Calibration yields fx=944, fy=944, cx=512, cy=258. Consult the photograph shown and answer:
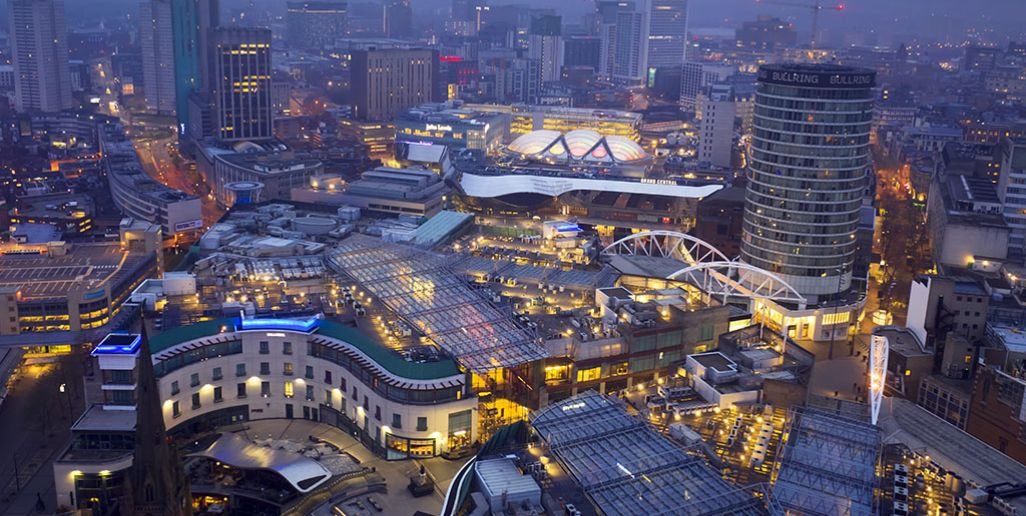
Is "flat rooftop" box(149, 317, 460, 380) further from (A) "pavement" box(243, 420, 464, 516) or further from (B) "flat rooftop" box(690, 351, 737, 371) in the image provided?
(B) "flat rooftop" box(690, 351, 737, 371)

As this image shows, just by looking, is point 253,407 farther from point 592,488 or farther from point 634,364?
point 592,488

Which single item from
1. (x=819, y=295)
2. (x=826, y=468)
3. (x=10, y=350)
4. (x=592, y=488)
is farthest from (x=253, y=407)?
(x=819, y=295)

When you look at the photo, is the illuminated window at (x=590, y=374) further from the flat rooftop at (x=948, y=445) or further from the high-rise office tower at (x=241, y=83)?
the high-rise office tower at (x=241, y=83)

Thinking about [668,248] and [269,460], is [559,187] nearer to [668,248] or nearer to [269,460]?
[668,248]

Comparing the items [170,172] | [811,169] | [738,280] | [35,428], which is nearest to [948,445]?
[811,169]

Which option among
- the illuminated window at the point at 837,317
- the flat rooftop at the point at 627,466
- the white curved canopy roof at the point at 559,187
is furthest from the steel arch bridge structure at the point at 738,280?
the flat rooftop at the point at 627,466

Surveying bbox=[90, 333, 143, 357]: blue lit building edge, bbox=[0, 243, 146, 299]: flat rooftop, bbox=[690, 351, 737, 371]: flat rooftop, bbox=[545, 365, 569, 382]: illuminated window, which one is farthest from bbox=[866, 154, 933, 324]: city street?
bbox=[0, 243, 146, 299]: flat rooftop
